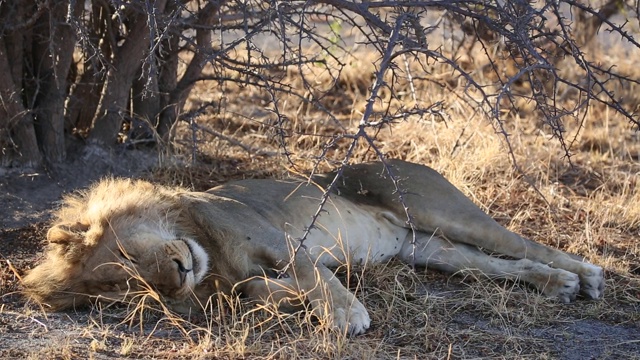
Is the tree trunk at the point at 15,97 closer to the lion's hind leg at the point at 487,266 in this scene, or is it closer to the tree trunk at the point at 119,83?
the tree trunk at the point at 119,83

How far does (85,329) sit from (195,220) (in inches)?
27.6

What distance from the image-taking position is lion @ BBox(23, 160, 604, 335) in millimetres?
3797

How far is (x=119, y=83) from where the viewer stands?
5.54 meters

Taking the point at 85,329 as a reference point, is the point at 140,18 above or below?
above

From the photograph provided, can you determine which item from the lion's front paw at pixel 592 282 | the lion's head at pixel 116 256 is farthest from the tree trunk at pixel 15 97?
the lion's front paw at pixel 592 282

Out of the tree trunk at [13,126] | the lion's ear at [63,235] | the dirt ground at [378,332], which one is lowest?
the dirt ground at [378,332]

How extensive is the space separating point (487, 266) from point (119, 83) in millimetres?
2304

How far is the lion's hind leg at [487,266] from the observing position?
14.1 feet

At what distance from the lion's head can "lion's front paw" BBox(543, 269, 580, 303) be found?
4.93 feet

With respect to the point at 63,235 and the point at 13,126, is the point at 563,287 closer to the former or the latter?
the point at 63,235

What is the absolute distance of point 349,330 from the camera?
143 inches

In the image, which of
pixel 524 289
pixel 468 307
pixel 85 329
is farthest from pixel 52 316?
pixel 524 289

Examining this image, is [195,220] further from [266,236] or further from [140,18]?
[140,18]

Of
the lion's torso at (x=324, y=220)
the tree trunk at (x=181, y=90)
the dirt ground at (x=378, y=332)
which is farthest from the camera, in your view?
the tree trunk at (x=181, y=90)
